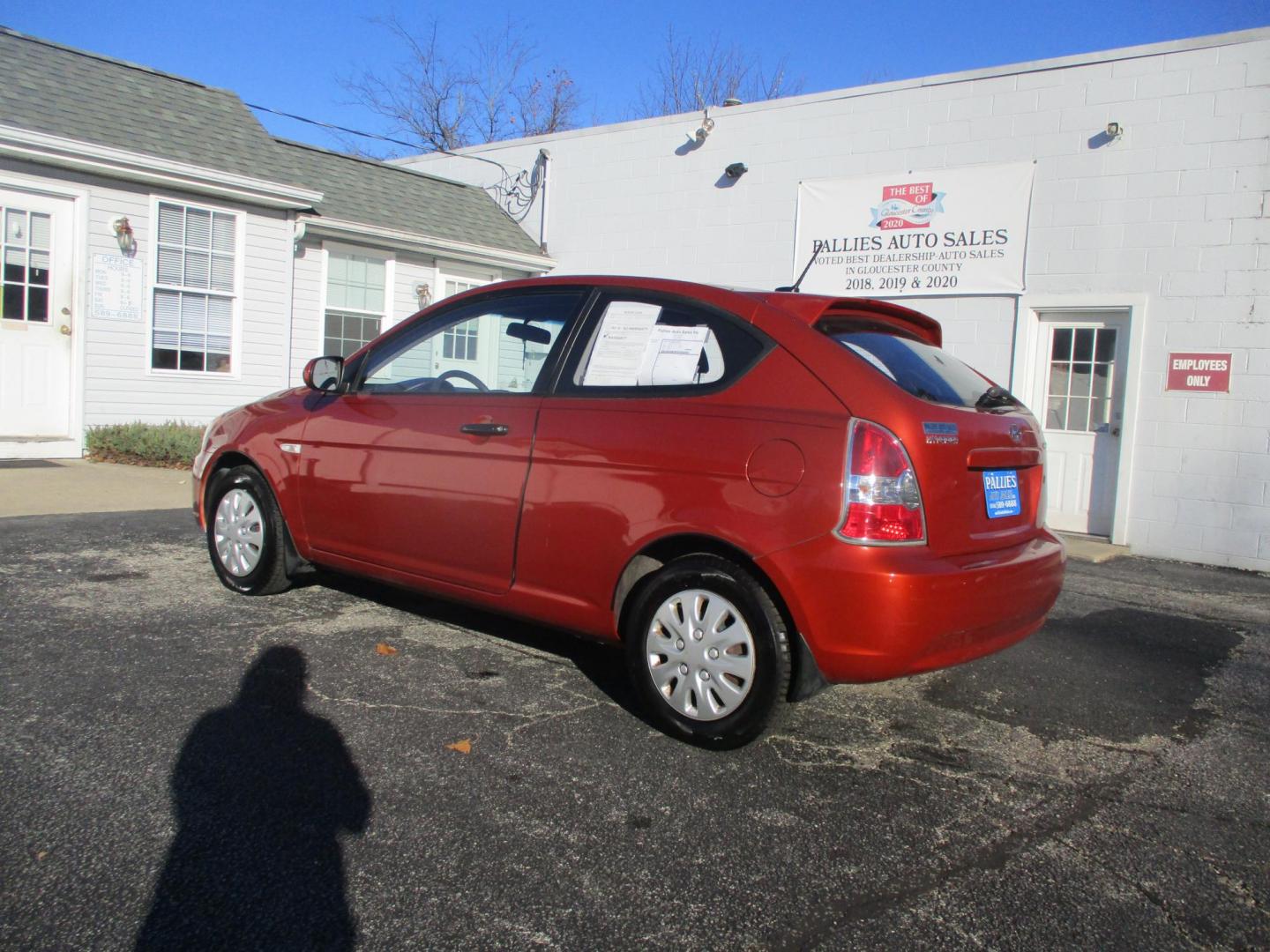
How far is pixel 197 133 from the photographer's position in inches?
424

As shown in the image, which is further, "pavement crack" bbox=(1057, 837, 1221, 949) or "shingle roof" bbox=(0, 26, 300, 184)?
"shingle roof" bbox=(0, 26, 300, 184)

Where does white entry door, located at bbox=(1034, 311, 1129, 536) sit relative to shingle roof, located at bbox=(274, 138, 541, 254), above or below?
below

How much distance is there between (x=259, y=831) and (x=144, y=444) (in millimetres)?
8056

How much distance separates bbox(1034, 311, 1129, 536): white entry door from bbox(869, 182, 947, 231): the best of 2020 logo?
5.42ft

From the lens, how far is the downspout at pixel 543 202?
45.8ft

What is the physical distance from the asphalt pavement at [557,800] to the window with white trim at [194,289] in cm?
625

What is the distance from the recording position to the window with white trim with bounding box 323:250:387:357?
1227 cm

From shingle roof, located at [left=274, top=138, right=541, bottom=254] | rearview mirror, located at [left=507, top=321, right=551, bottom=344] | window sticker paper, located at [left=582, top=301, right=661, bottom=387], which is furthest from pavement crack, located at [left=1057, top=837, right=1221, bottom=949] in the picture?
shingle roof, located at [left=274, top=138, right=541, bottom=254]

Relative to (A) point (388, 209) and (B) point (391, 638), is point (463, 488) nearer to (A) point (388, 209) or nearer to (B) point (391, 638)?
(B) point (391, 638)

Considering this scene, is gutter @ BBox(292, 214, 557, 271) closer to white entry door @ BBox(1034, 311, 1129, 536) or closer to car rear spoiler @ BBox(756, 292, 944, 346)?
white entry door @ BBox(1034, 311, 1129, 536)

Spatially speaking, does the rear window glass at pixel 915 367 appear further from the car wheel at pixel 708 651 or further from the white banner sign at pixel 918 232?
the white banner sign at pixel 918 232

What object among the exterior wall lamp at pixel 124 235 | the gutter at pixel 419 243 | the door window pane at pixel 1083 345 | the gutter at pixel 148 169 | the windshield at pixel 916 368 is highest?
the gutter at pixel 148 169

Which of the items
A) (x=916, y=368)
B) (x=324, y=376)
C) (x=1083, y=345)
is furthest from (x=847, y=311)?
(x=1083, y=345)

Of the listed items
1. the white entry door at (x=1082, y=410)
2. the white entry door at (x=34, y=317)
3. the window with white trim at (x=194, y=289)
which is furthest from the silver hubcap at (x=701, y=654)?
the window with white trim at (x=194, y=289)
